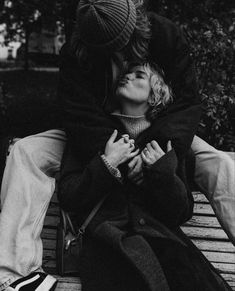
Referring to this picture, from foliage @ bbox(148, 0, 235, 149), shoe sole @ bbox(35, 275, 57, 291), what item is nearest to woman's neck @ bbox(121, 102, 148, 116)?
shoe sole @ bbox(35, 275, 57, 291)

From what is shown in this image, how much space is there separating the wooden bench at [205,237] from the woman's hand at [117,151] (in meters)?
0.73

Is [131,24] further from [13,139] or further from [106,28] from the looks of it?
[13,139]

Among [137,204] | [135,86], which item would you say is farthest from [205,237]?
[135,86]

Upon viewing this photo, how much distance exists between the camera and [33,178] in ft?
8.52

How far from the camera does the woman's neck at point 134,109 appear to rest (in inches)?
105

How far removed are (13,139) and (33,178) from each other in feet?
1.90

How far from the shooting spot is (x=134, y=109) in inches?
105

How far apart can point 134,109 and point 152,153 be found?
26 centimetres

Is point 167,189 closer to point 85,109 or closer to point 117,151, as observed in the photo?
point 117,151

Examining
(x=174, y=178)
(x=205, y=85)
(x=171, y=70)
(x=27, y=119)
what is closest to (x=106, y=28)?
(x=171, y=70)

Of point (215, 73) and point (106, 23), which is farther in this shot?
point (215, 73)

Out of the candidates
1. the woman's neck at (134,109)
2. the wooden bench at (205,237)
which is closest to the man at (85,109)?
the woman's neck at (134,109)

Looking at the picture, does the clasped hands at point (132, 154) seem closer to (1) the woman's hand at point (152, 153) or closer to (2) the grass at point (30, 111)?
(1) the woman's hand at point (152, 153)

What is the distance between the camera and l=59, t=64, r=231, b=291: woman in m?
2.38
